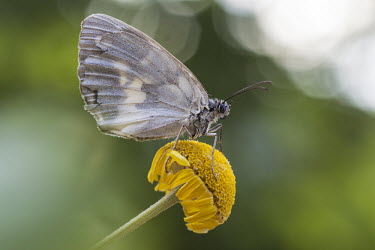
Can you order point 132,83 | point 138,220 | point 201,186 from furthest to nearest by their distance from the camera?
point 132,83 < point 201,186 < point 138,220

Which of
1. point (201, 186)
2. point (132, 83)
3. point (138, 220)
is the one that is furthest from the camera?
point (132, 83)

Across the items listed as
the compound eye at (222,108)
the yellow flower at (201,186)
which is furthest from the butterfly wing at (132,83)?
the yellow flower at (201,186)

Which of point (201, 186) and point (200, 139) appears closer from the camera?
point (201, 186)

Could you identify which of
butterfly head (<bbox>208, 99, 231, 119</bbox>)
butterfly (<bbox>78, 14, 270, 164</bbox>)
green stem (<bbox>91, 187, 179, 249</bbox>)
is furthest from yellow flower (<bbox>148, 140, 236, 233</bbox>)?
butterfly head (<bbox>208, 99, 231, 119</bbox>)

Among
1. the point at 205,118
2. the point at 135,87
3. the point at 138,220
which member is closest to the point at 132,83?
the point at 135,87

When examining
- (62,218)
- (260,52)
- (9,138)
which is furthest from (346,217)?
(62,218)

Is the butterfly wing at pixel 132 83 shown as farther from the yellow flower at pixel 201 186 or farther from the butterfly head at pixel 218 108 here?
the yellow flower at pixel 201 186

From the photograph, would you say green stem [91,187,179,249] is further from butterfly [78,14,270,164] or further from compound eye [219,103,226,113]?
compound eye [219,103,226,113]

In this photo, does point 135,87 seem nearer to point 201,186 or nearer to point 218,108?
point 218,108
